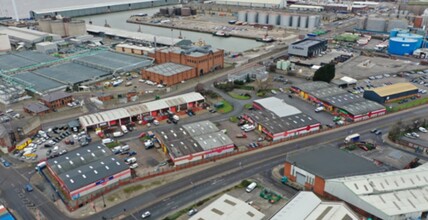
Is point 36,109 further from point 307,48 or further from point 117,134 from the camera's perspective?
point 307,48

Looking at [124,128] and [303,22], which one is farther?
[303,22]

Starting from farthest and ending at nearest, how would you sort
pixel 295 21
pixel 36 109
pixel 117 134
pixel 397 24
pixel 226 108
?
pixel 295 21 → pixel 397 24 → pixel 226 108 → pixel 36 109 → pixel 117 134

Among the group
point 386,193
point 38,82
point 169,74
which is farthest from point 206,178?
point 38,82

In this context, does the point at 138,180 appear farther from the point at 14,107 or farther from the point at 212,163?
the point at 14,107

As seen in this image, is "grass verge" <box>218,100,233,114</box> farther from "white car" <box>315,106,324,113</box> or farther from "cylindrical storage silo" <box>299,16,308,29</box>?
"cylindrical storage silo" <box>299,16,308,29</box>

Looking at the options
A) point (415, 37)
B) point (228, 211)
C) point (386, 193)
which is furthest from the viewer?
point (415, 37)

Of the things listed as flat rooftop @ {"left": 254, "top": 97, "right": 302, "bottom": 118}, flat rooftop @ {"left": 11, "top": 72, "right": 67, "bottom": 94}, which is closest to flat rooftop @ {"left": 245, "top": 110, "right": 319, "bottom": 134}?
flat rooftop @ {"left": 254, "top": 97, "right": 302, "bottom": 118}

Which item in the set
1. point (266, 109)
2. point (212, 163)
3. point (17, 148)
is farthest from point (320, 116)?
point (17, 148)
